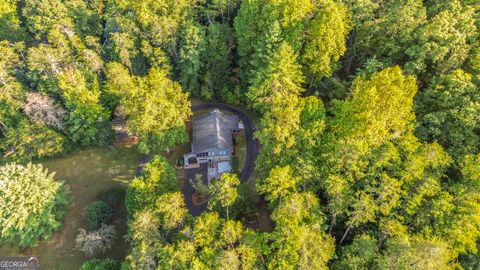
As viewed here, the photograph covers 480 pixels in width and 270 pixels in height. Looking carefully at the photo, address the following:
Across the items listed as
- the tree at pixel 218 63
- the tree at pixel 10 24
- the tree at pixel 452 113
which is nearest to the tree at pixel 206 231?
the tree at pixel 452 113

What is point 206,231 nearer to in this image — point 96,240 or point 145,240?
point 145,240

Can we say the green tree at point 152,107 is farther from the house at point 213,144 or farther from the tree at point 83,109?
the tree at point 83,109

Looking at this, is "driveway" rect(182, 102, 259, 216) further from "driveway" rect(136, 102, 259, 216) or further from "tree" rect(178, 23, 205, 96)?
"tree" rect(178, 23, 205, 96)

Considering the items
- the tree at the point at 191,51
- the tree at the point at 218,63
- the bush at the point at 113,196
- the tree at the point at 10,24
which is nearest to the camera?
the bush at the point at 113,196

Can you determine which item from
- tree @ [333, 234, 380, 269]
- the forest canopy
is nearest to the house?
the forest canopy

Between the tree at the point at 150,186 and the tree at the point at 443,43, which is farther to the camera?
the tree at the point at 150,186

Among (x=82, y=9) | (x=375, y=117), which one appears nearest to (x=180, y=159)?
(x=375, y=117)

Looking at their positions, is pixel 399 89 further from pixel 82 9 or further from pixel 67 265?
pixel 82 9

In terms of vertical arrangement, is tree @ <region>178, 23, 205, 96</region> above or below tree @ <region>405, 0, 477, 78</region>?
above
